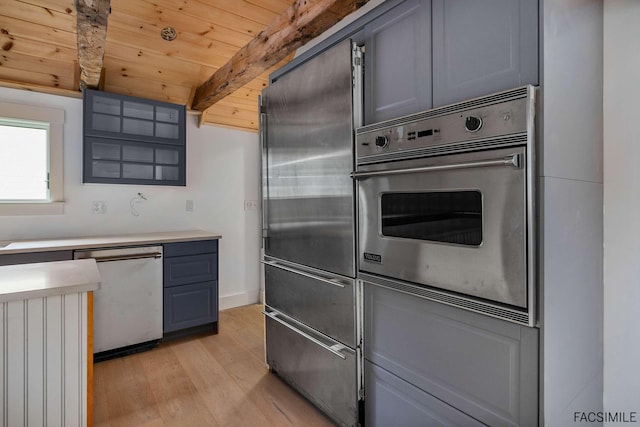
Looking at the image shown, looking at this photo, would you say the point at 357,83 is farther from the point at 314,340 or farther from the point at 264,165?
the point at 314,340

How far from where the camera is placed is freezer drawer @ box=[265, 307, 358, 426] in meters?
1.65

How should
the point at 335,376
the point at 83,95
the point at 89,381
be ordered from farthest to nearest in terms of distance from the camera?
the point at 83,95 < the point at 335,376 < the point at 89,381

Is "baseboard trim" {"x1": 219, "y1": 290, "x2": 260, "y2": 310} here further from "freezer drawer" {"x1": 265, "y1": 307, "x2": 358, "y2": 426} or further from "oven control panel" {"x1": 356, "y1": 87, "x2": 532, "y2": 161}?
"oven control panel" {"x1": 356, "y1": 87, "x2": 532, "y2": 161}

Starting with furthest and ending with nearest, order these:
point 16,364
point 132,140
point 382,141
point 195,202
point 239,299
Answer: point 239,299, point 195,202, point 132,140, point 382,141, point 16,364

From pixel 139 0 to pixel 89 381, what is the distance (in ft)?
7.75

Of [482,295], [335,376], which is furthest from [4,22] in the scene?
[482,295]

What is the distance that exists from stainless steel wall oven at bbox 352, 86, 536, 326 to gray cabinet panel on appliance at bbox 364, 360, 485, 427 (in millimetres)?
426

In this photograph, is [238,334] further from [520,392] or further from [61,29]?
[61,29]

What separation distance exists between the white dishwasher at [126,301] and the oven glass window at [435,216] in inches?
82.0

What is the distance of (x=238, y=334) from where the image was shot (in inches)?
118

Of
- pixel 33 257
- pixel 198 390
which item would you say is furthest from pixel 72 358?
pixel 33 257

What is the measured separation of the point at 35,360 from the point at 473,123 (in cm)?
180

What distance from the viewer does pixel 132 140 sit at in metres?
2.85
